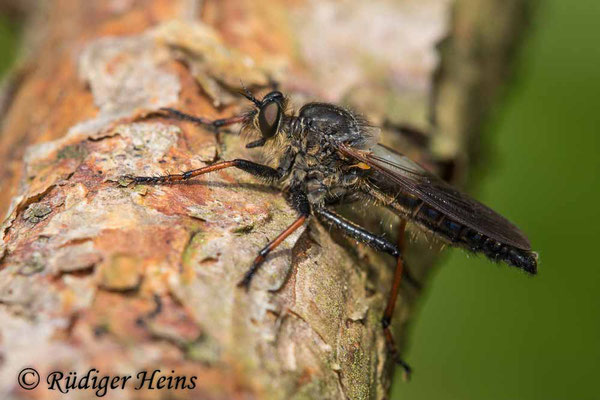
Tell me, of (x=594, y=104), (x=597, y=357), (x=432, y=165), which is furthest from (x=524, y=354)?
(x=594, y=104)

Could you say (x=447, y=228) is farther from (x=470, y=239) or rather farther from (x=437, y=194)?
(x=437, y=194)

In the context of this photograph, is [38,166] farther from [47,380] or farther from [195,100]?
[47,380]

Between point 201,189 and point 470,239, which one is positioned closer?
point 201,189

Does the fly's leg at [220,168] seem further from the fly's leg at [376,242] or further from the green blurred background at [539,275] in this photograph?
the green blurred background at [539,275]

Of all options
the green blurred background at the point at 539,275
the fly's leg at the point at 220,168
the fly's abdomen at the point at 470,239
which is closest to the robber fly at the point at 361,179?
the fly's abdomen at the point at 470,239

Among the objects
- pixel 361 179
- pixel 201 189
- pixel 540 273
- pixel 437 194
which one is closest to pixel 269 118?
pixel 361 179

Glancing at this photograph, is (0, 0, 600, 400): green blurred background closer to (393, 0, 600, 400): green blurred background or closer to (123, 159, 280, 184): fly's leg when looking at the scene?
(393, 0, 600, 400): green blurred background
